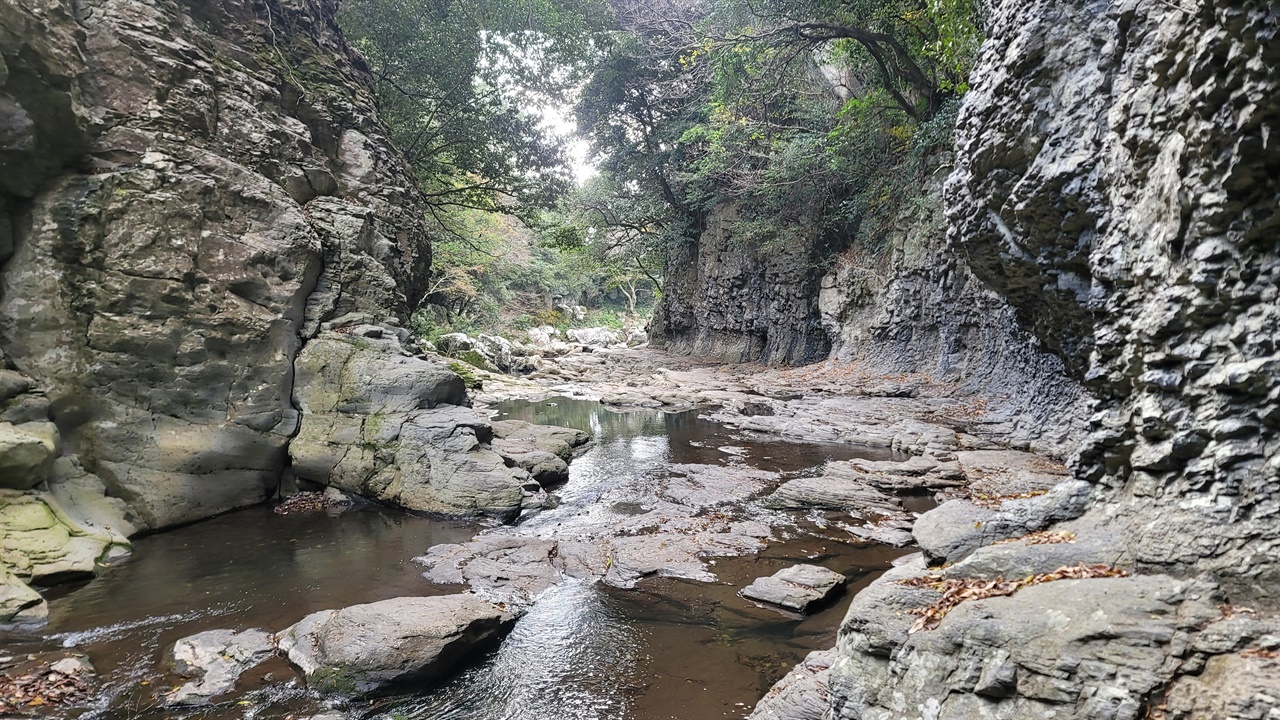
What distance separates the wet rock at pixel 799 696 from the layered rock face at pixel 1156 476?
29 centimetres

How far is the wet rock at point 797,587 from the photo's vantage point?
5.11 metres

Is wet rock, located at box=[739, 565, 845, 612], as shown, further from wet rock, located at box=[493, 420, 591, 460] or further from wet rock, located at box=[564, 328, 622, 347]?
wet rock, located at box=[564, 328, 622, 347]

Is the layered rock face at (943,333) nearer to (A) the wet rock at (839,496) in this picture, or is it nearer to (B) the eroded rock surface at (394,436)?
(A) the wet rock at (839,496)

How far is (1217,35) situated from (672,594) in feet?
17.5

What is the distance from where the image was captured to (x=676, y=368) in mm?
25109

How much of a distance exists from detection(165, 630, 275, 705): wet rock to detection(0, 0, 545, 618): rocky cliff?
5.44 feet

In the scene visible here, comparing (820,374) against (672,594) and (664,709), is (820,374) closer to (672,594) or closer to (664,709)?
(672,594)

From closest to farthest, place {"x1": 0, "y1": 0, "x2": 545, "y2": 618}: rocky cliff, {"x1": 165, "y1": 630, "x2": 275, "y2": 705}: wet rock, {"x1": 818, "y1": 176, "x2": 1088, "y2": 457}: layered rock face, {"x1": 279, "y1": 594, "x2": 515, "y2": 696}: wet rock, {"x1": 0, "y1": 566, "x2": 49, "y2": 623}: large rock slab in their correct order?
{"x1": 165, "y1": 630, "x2": 275, "y2": 705}: wet rock < {"x1": 279, "y1": 594, "x2": 515, "y2": 696}: wet rock < {"x1": 0, "y1": 566, "x2": 49, "y2": 623}: large rock slab < {"x1": 0, "y1": 0, "x2": 545, "y2": 618}: rocky cliff < {"x1": 818, "y1": 176, "x2": 1088, "y2": 457}: layered rock face

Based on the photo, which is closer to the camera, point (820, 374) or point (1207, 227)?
point (1207, 227)

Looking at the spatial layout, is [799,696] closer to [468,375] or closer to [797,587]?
[797,587]

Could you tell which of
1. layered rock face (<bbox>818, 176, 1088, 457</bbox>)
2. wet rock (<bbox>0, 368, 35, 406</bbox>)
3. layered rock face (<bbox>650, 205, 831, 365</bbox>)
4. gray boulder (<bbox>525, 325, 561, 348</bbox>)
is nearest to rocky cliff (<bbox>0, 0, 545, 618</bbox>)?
wet rock (<bbox>0, 368, 35, 406</bbox>)

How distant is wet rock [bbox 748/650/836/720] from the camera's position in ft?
11.2

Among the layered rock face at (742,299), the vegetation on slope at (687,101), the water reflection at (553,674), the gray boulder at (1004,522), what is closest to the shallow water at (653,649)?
the water reflection at (553,674)

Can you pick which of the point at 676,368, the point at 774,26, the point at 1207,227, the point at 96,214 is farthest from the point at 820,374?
the point at 96,214
